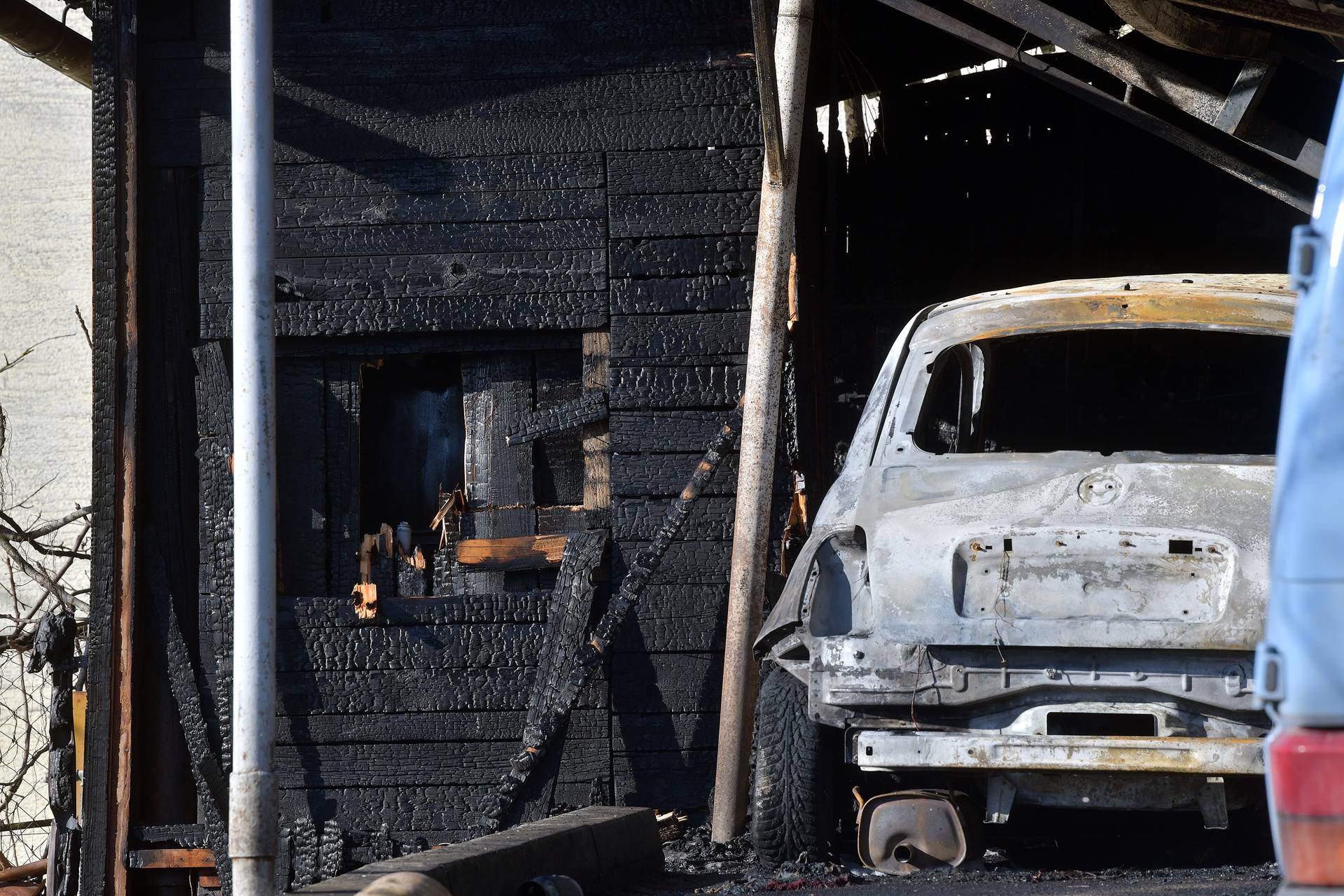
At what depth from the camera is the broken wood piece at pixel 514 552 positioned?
24.4 feet

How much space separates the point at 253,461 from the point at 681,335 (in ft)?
9.36

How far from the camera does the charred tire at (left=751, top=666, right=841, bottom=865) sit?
16.9 feet

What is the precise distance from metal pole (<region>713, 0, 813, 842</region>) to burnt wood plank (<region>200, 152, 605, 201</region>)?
3.78ft

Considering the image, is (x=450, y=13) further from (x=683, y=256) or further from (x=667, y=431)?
(x=667, y=431)

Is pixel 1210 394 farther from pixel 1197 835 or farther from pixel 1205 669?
pixel 1205 669

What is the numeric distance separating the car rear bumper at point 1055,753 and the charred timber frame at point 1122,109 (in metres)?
3.37

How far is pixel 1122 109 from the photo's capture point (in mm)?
7047

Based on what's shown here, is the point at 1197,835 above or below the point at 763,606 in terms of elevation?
below

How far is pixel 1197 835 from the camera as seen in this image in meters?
5.97

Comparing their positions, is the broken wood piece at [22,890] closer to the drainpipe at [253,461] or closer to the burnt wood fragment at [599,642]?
the burnt wood fragment at [599,642]

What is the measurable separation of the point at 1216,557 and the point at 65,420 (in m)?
11.2

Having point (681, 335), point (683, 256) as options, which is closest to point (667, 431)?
point (681, 335)

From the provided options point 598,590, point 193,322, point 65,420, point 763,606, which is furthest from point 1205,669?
point 65,420

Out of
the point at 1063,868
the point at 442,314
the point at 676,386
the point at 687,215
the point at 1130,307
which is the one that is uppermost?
the point at 687,215
